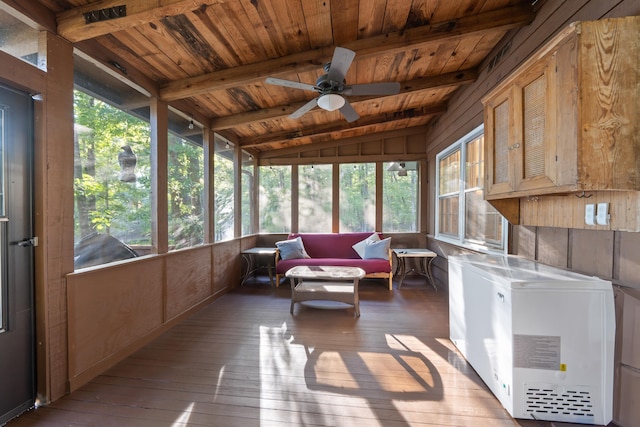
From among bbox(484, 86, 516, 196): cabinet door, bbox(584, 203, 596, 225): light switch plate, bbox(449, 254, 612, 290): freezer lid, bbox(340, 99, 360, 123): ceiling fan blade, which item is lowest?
bbox(449, 254, 612, 290): freezer lid

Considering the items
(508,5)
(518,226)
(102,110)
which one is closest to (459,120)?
(508,5)

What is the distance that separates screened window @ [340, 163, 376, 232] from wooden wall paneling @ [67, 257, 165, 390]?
11.7ft

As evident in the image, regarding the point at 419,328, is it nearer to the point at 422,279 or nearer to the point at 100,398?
the point at 422,279

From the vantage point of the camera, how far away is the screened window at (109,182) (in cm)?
206

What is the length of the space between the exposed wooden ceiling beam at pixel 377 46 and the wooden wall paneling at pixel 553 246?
191 centimetres

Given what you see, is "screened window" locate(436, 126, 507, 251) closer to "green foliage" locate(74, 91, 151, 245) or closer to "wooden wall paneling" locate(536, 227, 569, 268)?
"wooden wall paneling" locate(536, 227, 569, 268)

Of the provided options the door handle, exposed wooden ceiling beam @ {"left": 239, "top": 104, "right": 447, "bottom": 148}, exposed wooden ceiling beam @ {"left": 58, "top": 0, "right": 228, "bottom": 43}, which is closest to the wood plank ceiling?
exposed wooden ceiling beam @ {"left": 58, "top": 0, "right": 228, "bottom": 43}

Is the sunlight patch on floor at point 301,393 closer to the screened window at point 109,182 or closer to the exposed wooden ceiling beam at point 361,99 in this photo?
the screened window at point 109,182

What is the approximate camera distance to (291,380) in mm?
1962

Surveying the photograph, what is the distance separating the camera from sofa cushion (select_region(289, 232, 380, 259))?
496 cm

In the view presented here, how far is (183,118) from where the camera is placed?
130 inches

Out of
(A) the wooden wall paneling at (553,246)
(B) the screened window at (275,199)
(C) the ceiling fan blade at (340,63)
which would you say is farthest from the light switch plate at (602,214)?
(B) the screened window at (275,199)

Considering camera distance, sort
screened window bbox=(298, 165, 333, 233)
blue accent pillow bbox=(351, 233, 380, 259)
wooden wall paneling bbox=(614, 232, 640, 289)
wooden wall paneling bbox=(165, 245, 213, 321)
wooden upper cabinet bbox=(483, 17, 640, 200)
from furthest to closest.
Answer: screened window bbox=(298, 165, 333, 233)
blue accent pillow bbox=(351, 233, 380, 259)
wooden wall paneling bbox=(165, 245, 213, 321)
wooden wall paneling bbox=(614, 232, 640, 289)
wooden upper cabinet bbox=(483, 17, 640, 200)

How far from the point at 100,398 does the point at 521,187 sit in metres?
3.33
